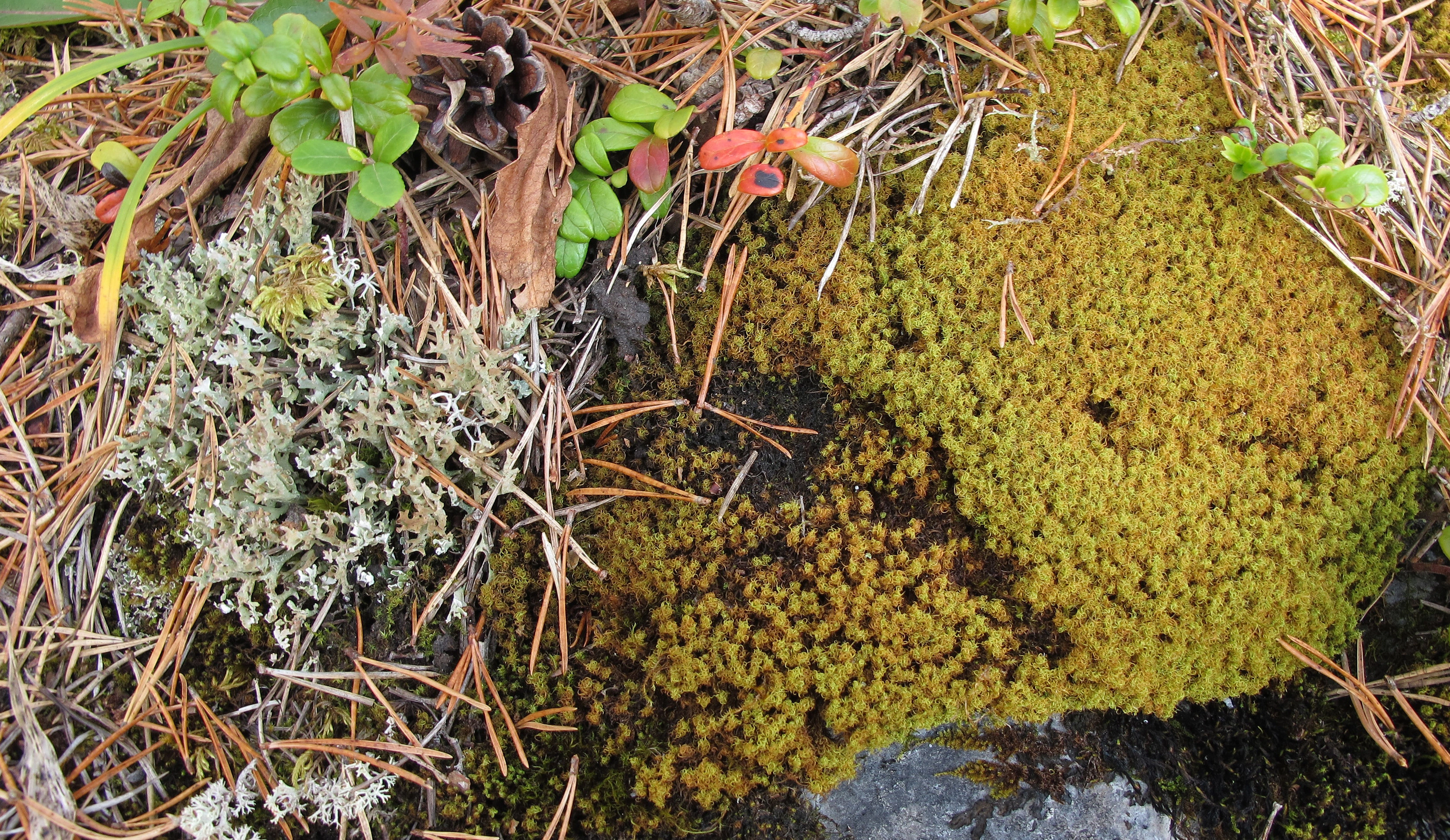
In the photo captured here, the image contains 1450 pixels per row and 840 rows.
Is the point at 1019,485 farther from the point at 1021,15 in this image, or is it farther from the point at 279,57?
the point at 279,57

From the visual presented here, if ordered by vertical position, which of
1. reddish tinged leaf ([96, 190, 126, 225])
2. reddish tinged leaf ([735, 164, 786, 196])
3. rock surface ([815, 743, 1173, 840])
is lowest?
rock surface ([815, 743, 1173, 840])

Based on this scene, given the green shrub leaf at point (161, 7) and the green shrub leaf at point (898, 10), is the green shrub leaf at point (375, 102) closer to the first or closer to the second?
the green shrub leaf at point (161, 7)

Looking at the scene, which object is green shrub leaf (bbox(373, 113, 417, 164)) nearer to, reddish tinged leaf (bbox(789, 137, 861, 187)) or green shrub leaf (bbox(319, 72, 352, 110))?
green shrub leaf (bbox(319, 72, 352, 110))

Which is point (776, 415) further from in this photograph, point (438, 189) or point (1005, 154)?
point (438, 189)

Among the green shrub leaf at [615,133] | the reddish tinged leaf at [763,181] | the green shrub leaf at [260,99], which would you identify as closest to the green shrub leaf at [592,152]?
the green shrub leaf at [615,133]

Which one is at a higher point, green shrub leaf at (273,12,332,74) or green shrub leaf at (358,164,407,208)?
green shrub leaf at (273,12,332,74)

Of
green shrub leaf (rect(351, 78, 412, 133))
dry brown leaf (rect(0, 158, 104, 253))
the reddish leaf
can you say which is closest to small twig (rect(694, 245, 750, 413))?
green shrub leaf (rect(351, 78, 412, 133))

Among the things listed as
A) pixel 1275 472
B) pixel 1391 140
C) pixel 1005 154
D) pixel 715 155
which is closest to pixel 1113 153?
pixel 1005 154
